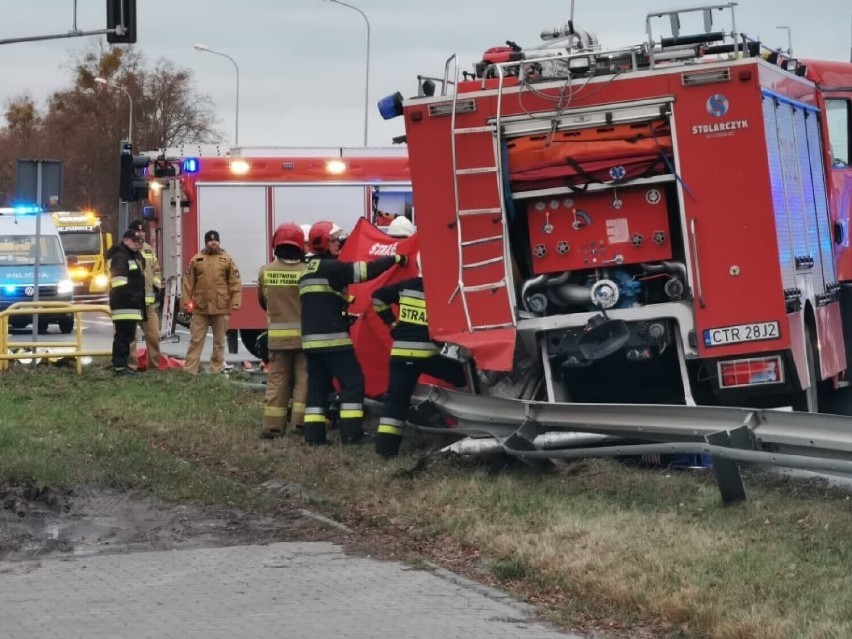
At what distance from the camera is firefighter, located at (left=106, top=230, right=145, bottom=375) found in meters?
17.6

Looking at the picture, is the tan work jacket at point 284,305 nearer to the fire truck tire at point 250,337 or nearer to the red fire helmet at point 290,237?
the red fire helmet at point 290,237

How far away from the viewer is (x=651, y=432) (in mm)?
9086

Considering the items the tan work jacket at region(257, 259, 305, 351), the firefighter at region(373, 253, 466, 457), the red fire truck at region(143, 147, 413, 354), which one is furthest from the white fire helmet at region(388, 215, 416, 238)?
the red fire truck at region(143, 147, 413, 354)

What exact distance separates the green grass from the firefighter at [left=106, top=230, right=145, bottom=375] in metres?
4.35

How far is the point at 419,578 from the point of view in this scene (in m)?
7.39

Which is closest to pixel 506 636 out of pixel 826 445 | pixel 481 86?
pixel 826 445

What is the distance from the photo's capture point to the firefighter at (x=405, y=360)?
1081 centimetres

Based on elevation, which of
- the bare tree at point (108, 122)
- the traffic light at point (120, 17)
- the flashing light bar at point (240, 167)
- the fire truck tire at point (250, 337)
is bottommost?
the fire truck tire at point (250, 337)

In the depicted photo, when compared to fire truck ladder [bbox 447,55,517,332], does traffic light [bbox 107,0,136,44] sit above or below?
above

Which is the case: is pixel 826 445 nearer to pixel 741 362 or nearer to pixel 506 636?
pixel 741 362

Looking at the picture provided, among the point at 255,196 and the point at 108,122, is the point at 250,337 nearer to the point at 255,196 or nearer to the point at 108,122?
the point at 255,196

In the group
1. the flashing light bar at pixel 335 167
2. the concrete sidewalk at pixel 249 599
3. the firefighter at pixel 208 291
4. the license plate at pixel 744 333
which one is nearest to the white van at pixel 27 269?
the flashing light bar at pixel 335 167

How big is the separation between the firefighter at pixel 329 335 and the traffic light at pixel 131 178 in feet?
26.4

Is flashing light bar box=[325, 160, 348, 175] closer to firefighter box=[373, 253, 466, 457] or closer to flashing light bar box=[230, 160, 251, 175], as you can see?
flashing light bar box=[230, 160, 251, 175]
